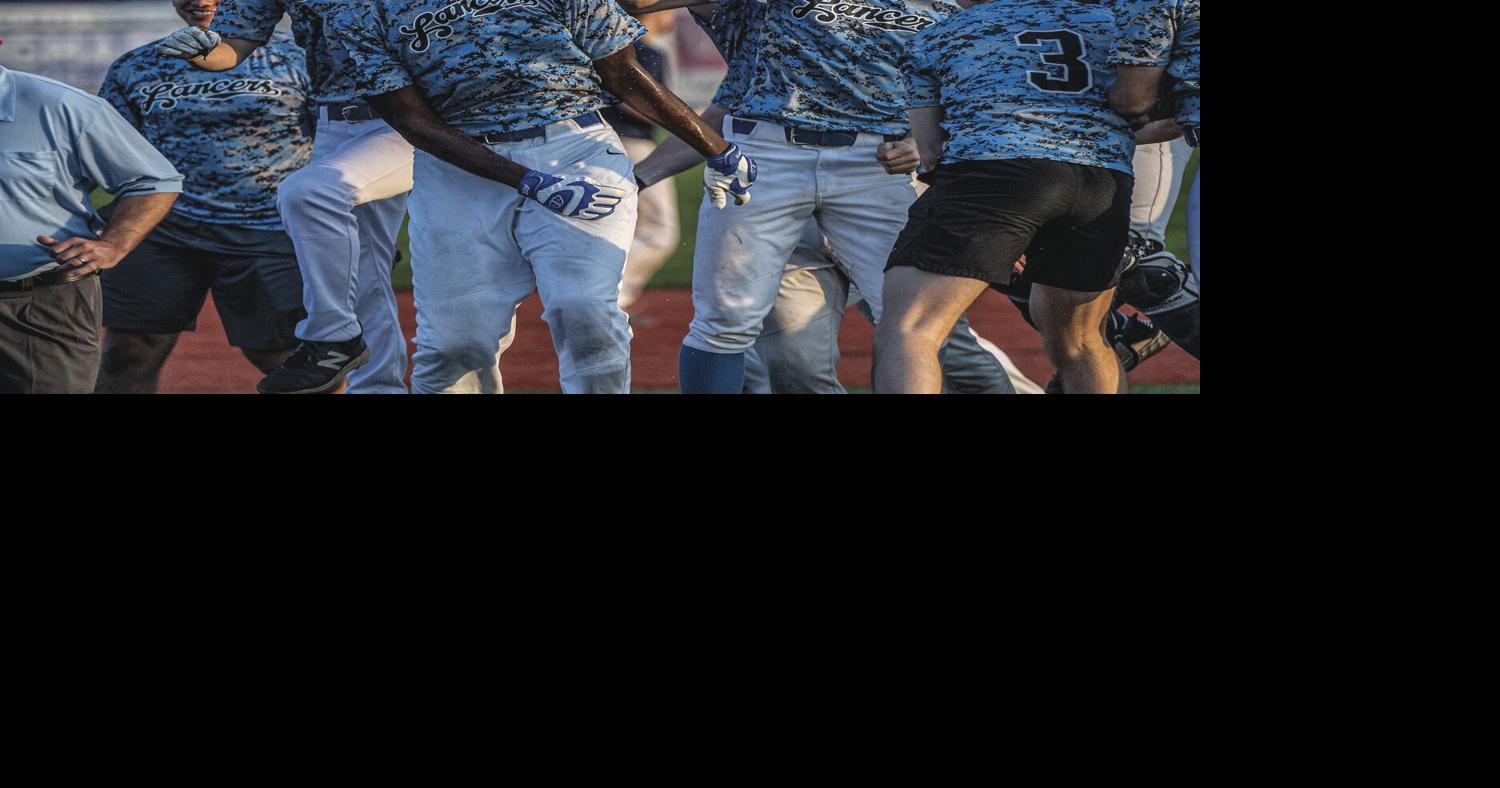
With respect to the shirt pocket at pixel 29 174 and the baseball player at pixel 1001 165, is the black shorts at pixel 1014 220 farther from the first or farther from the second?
the shirt pocket at pixel 29 174

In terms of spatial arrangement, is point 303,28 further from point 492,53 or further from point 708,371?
point 708,371

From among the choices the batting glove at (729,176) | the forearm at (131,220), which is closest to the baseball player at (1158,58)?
the batting glove at (729,176)

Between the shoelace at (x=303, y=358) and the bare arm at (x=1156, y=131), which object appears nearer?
the bare arm at (x=1156, y=131)

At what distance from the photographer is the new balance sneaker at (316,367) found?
4770 mm

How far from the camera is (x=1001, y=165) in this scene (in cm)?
436

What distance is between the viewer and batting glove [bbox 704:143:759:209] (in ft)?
15.3

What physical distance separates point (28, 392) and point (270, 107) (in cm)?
100

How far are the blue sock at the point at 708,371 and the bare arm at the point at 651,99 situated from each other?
0.54 metres

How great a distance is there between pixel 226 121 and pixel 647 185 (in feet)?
3.76

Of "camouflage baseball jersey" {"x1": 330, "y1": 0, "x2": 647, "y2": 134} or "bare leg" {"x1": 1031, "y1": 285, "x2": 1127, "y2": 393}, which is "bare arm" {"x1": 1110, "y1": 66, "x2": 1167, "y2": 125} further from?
"camouflage baseball jersey" {"x1": 330, "y1": 0, "x2": 647, "y2": 134}

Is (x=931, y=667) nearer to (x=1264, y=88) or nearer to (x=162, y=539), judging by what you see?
(x=1264, y=88)

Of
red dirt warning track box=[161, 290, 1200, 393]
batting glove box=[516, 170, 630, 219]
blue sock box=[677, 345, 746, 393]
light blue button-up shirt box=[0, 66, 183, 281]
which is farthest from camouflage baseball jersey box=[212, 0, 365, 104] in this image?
blue sock box=[677, 345, 746, 393]

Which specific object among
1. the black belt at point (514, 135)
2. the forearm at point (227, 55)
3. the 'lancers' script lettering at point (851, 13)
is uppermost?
the 'lancers' script lettering at point (851, 13)

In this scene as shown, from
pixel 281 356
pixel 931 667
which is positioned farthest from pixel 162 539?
pixel 931 667
